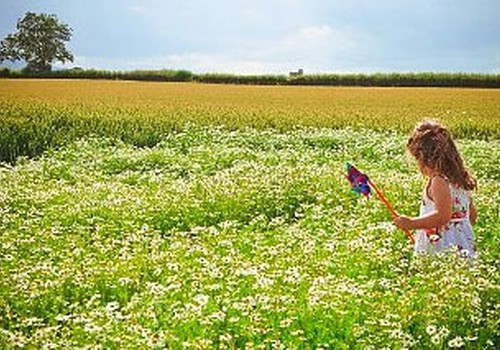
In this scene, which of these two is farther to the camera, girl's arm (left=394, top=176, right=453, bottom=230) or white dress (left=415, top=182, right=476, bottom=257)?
white dress (left=415, top=182, right=476, bottom=257)

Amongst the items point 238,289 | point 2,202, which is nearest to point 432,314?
point 238,289

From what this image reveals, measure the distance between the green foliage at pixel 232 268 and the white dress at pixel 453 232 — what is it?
14.0 inches

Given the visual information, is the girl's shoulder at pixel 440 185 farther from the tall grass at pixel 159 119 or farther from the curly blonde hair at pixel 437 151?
the tall grass at pixel 159 119

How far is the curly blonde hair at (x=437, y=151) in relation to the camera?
845 cm

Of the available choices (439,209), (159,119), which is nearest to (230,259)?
(439,209)

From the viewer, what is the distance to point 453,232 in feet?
29.2

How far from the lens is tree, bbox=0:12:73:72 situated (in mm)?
119375

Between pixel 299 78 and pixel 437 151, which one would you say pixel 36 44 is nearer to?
pixel 299 78

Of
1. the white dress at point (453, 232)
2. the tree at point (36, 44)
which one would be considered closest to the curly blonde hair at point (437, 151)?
the white dress at point (453, 232)

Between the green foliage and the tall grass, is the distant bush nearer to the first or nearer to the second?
the tall grass

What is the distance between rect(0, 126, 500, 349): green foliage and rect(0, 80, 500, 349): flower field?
0.03 metres

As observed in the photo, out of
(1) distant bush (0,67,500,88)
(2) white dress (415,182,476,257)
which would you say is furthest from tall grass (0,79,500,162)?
(1) distant bush (0,67,500,88)

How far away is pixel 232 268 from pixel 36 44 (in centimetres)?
11827

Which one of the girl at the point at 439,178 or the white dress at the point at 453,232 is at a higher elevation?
the girl at the point at 439,178
